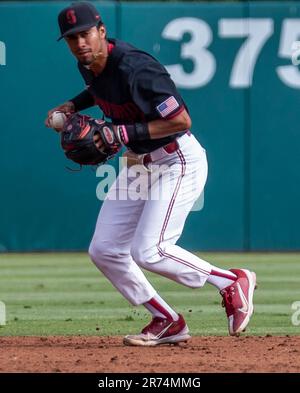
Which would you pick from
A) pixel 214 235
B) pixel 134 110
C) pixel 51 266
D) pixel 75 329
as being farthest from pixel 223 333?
pixel 214 235

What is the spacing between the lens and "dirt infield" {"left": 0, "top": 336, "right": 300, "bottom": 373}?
18.9 ft

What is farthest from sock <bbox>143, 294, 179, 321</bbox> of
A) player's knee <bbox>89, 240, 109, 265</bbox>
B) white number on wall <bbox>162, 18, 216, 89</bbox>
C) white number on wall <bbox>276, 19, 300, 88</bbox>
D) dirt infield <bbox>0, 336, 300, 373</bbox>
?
white number on wall <bbox>276, 19, 300, 88</bbox>

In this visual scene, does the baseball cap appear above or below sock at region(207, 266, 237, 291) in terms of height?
above

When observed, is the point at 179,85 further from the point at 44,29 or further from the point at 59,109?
the point at 59,109

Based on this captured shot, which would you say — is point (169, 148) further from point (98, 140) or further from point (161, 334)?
point (161, 334)

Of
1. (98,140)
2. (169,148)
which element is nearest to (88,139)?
(98,140)

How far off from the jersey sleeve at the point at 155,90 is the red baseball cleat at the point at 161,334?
1.33 m

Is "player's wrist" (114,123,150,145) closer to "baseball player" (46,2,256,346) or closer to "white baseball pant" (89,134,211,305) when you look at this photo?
"baseball player" (46,2,256,346)

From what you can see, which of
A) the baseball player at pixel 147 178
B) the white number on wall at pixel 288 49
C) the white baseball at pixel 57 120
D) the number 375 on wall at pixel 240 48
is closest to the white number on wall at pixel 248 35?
the number 375 on wall at pixel 240 48

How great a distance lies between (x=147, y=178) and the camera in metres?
6.51

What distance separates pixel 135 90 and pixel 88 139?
1.29 feet

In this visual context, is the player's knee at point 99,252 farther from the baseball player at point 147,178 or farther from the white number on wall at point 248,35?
the white number on wall at point 248,35

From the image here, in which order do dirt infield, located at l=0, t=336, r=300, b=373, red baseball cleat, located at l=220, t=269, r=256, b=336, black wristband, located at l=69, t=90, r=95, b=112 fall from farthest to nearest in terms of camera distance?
1. black wristband, located at l=69, t=90, r=95, b=112
2. red baseball cleat, located at l=220, t=269, r=256, b=336
3. dirt infield, located at l=0, t=336, r=300, b=373
